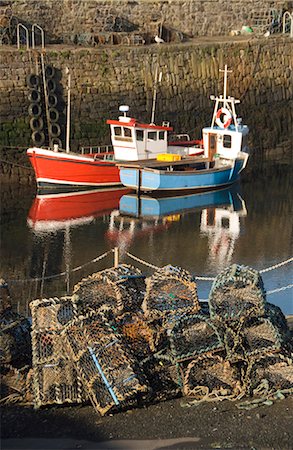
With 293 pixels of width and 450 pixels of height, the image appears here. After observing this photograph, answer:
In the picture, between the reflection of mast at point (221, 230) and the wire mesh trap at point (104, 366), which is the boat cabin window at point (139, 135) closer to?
the reflection of mast at point (221, 230)

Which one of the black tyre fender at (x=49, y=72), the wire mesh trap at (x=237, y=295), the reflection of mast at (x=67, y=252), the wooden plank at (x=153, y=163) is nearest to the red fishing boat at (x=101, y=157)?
the wooden plank at (x=153, y=163)

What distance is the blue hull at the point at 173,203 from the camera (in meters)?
19.1

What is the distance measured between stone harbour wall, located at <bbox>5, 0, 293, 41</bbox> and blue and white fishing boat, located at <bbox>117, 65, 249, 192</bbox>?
5449mm

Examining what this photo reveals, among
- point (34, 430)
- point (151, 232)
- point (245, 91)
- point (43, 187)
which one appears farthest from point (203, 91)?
point (34, 430)

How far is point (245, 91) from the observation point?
84.3 feet

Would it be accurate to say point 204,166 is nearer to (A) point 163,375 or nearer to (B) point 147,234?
(B) point 147,234

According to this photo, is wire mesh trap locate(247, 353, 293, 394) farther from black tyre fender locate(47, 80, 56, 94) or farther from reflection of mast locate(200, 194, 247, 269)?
black tyre fender locate(47, 80, 56, 94)

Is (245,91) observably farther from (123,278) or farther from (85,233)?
(123,278)

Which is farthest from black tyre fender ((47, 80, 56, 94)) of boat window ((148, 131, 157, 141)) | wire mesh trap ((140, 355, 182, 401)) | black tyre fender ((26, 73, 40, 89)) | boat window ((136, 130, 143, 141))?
wire mesh trap ((140, 355, 182, 401))

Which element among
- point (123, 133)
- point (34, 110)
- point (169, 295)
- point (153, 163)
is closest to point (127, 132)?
point (123, 133)

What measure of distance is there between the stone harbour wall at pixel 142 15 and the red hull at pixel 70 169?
536 centimetres

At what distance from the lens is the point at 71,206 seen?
19.4 metres

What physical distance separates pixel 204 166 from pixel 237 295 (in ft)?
44.0

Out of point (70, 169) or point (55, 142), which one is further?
point (55, 142)
